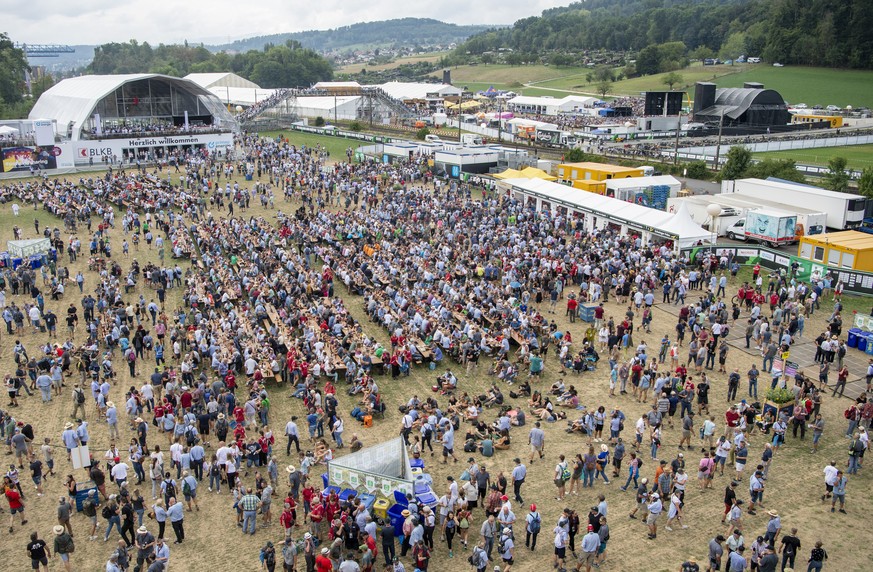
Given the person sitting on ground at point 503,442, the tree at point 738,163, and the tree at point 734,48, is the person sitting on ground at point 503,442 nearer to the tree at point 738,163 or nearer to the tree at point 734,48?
the tree at point 738,163

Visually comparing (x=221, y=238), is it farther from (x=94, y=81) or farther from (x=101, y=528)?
(x=94, y=81)

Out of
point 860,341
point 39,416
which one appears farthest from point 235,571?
point 860,341

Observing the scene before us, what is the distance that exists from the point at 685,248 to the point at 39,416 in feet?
71.5

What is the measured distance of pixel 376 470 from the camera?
1279 cm

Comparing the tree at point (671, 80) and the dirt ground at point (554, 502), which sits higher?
the tree at point (671, 80)

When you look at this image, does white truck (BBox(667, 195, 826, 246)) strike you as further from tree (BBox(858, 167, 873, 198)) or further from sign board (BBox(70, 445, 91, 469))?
sign board (BBox(70, 445, 91, 469))

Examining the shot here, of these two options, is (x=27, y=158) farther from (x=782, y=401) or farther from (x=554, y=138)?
(x=782, y=401)

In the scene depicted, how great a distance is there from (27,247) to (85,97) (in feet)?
109

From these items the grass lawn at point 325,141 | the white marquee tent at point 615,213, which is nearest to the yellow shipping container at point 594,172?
the white marquee tent at point 615,213

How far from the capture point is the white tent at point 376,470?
12.1m

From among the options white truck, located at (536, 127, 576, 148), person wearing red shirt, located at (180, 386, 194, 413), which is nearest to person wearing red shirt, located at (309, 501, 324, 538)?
person wearing red shirt, located at (180, 386, 194, 413)

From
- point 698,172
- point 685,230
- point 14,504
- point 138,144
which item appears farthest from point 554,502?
point 138,144

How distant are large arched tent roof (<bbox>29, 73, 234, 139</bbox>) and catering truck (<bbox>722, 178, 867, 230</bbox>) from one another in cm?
4229

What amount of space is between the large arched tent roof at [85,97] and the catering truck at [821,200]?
139ft
